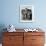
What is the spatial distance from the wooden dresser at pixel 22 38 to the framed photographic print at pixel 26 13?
633mm

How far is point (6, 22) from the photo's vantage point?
3930mm

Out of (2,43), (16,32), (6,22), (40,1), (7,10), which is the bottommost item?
(2,43)

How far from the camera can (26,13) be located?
392cm

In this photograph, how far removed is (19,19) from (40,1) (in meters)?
0.89

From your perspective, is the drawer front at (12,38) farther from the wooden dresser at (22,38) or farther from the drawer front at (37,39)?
the drawer front at (37,39)

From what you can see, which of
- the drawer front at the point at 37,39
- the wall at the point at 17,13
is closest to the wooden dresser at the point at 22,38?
the drawer front at the point at 37,39

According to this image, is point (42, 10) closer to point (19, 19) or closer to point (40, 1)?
point (40, 1)

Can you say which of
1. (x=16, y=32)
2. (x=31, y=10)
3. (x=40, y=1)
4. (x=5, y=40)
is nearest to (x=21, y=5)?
(x=31, y=10)

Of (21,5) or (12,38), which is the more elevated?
(21,5)

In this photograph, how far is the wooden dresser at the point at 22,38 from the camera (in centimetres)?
343

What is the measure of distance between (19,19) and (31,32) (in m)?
0.71

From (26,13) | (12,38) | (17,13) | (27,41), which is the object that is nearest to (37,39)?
(27,41)

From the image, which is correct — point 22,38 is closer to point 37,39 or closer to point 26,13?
point 37,39

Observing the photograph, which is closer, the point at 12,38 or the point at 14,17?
the point at 12,38
